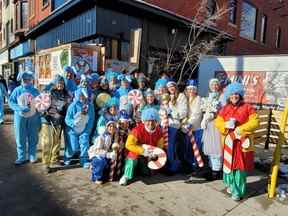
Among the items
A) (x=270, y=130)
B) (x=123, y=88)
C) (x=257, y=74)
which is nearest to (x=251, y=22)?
(x=257, y=74)

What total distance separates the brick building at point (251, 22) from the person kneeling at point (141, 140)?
9.40 meters

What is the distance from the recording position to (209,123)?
185 inches

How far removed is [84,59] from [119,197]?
5.43 metres

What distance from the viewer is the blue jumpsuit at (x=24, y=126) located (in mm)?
5156

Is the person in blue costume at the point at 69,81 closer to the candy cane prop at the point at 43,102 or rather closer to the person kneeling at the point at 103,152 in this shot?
the candy cane prop at the point at 43,102

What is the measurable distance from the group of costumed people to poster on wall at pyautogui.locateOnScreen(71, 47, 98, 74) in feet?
8.33

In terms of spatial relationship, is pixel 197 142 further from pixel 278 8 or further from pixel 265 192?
pixel 278 8

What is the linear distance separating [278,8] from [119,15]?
1829 cm

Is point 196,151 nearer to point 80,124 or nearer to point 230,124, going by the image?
point 230,124

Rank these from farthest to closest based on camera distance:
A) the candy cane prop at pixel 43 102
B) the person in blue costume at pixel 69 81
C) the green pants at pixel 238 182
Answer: the person in blue costume at pixel 69 81 → the candy cane prop at pixel 43 102 → the green pants at pixel 238 182

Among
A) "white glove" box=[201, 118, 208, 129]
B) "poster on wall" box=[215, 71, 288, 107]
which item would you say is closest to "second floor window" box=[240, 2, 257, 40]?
"poster on wall" box=[215, 71, 288, 107]

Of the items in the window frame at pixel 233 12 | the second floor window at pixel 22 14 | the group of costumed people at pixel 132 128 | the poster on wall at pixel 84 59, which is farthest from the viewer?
the second floor window at pixel 22 14

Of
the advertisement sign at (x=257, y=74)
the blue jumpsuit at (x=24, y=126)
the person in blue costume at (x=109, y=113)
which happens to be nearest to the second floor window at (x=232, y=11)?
the advertisement sign at (x=257, y=74)

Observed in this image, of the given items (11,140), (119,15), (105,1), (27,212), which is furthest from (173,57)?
(27,212)
